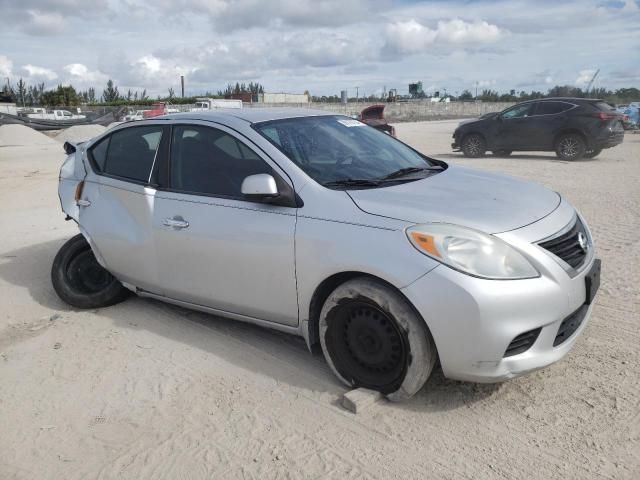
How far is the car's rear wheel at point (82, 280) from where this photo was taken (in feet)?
16.1

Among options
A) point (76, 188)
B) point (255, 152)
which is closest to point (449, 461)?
point (255, 152)

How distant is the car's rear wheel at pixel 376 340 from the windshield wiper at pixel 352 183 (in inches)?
26.2

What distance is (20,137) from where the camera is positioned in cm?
2758

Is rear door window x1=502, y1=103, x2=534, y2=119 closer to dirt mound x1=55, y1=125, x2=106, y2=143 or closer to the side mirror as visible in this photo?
the side mirror

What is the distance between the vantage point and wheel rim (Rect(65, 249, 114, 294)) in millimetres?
5031

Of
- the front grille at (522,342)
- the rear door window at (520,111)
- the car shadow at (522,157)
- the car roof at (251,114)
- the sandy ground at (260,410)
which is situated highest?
the rear door window at (520,111)

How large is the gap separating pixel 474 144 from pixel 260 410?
49.1 feet

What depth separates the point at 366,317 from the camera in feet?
10.5

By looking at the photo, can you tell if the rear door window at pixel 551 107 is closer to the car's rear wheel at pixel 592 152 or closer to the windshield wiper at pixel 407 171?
the car's rear wheel at pixel 592 152

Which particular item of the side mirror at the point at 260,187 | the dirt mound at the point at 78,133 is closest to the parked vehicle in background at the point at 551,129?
the side mirror at the point at 260,187

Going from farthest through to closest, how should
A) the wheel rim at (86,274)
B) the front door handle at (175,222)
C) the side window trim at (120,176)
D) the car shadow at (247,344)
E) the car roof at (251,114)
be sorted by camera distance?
the wheel rim at (86,274) → the side window trim at (120,176) → the car roof at (251,114) → the front door handle at (175,222) → the car shadow at (247,344)

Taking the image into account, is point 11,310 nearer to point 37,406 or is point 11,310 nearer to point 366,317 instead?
point 37,406

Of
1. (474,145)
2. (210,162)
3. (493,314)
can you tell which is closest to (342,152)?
(210,162)

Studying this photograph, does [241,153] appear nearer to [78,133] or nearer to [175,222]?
[175,222]
